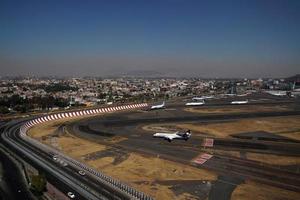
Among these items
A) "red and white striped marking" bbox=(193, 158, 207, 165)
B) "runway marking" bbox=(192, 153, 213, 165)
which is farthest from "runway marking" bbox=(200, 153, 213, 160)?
"red and white striped marking" bbox=(193, 158, 207, 165)

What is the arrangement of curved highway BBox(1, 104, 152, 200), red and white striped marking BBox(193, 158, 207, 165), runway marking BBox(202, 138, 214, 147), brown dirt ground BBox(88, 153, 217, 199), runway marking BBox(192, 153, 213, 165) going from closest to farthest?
curved highway BBox(1, 104, 152, 200), brown dirt ground BBox(88, 153, 217, 199), red and white striped marking BBox(193, 158, 207, 165), runway marking BBox(192, 153, 213, 165), runway marking BBox(202, 138, 214, 147)

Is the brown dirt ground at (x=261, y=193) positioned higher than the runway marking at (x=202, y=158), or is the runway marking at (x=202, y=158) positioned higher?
the brown dirt ground at (x=261, y=193)

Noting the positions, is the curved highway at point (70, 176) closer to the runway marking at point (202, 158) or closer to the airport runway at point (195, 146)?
the airport runway at point (195, 146)

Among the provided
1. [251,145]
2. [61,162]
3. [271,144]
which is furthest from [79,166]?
[271,144]

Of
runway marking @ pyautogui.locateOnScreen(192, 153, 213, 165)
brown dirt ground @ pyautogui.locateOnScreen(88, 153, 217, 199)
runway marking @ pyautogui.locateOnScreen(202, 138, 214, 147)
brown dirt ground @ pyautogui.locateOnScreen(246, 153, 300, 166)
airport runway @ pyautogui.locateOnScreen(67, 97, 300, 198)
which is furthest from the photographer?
runway marking @ pyautogui.locateOnScreen(202, 138, 214, 147)

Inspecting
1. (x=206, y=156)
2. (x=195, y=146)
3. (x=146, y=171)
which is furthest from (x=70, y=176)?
(x=195, y=146)

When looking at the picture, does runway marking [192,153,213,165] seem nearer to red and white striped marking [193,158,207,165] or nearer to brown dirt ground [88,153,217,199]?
red and white striped marking [193,158,207,165]

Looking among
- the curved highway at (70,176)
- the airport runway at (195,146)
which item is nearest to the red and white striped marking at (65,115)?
the airport runway at (195,146)
